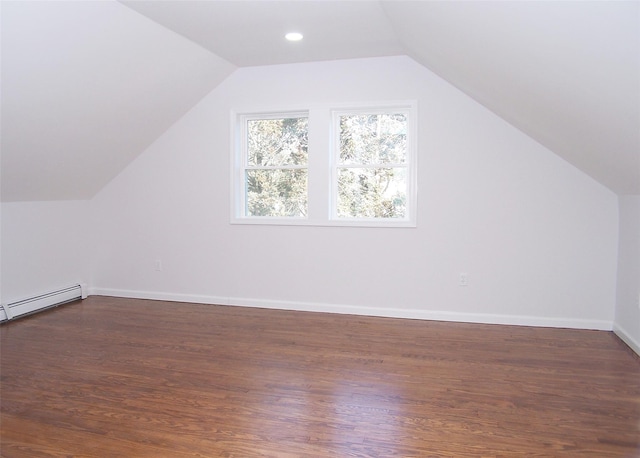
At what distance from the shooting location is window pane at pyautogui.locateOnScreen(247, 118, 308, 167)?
4.71 metres

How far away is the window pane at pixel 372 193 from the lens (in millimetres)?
4469

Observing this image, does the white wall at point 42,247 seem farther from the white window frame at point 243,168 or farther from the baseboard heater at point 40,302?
the white window frame at point 243,168

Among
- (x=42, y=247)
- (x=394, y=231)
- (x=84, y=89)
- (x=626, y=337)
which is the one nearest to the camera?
(x=84, y=89)

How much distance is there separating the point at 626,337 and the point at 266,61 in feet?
13.3

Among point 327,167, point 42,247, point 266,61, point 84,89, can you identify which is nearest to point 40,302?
point 42,247

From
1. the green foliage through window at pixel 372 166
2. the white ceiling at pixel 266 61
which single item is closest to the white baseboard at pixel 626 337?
the white ceiling at pixel 266 61

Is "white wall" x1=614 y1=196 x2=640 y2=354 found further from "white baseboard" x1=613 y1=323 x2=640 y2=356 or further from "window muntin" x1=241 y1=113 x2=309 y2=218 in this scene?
"window muntin" x1=241 y1=113 x2=309 y2=218

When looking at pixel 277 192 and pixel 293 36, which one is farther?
pixel 277 192

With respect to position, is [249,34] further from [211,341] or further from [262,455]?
[262,455]

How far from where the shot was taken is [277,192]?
4.83 m

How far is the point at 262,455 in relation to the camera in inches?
82.7

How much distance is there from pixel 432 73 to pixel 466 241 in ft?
5.32

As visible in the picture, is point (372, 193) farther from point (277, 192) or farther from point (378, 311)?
point (378, 311)

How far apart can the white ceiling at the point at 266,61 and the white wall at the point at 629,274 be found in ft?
0.79
